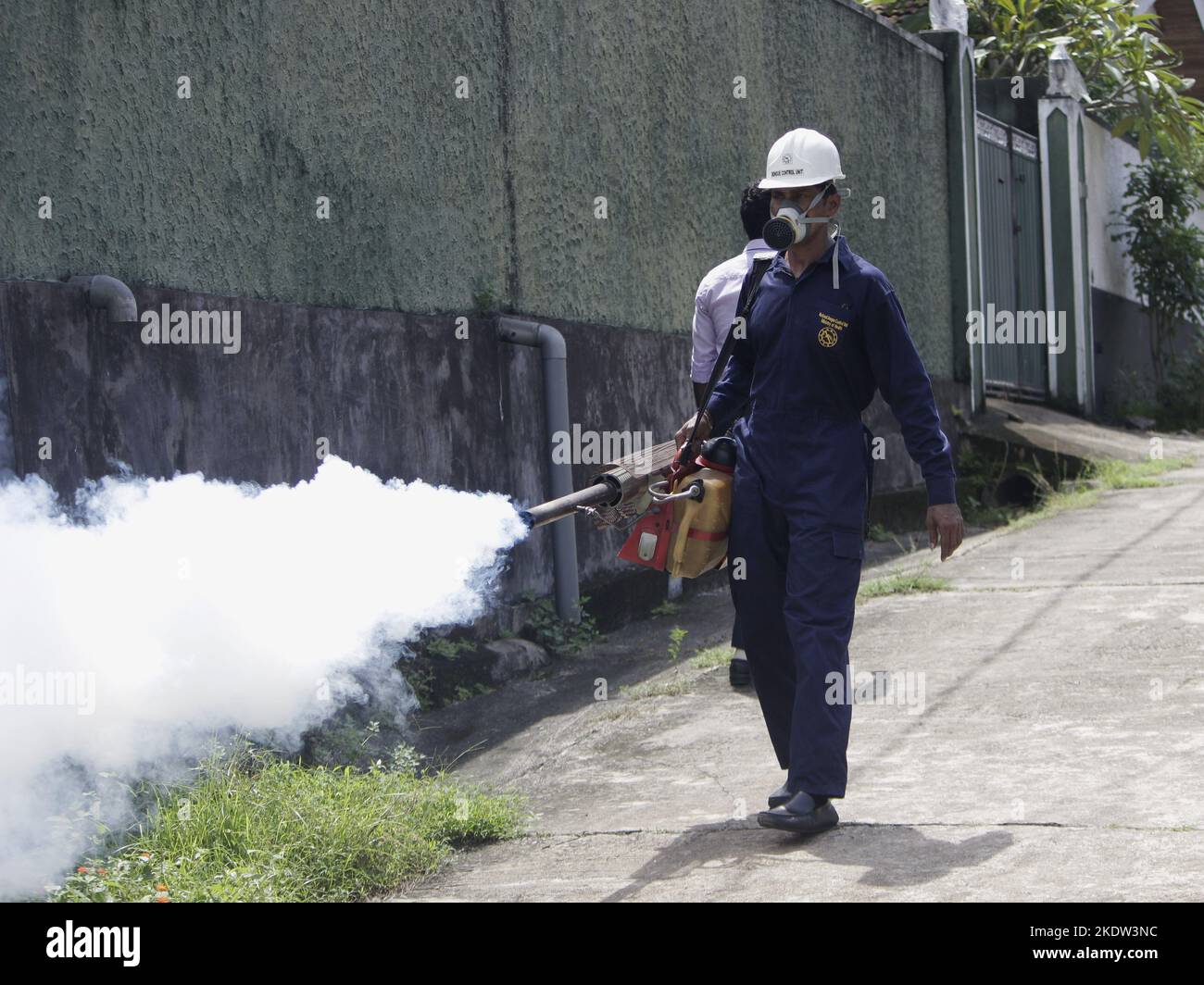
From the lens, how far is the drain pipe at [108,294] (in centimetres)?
505

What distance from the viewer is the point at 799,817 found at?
14.4 feet

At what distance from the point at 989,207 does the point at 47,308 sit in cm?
1060

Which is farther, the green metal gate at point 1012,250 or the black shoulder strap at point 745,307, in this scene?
the green metal gate at point 1012,250

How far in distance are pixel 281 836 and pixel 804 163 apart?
2.36 m

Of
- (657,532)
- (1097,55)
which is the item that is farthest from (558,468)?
(1097,55)

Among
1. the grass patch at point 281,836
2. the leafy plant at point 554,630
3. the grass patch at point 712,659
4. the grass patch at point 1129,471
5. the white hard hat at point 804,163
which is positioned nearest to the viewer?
the grass patch at point 281,836

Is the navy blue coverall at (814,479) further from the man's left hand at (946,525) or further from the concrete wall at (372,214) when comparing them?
the concrete wall at (372,214)

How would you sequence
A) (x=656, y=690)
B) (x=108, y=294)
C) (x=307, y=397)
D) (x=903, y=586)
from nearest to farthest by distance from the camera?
(x=108, y=294) → (x=307, y=397) → (x=656, y=690) → (x=903, y=586)

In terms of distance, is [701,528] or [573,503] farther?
[701,528]

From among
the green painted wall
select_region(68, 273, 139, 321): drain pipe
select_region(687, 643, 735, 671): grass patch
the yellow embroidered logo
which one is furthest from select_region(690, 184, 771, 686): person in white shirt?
select_region(68, 273, 139, 321): drain pipe

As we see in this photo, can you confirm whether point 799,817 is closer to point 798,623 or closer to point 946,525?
point 798,623

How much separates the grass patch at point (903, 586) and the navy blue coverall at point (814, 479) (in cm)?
352

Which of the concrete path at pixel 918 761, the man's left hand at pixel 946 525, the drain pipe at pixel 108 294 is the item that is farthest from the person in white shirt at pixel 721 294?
the drain pipe at pixel 108 294
